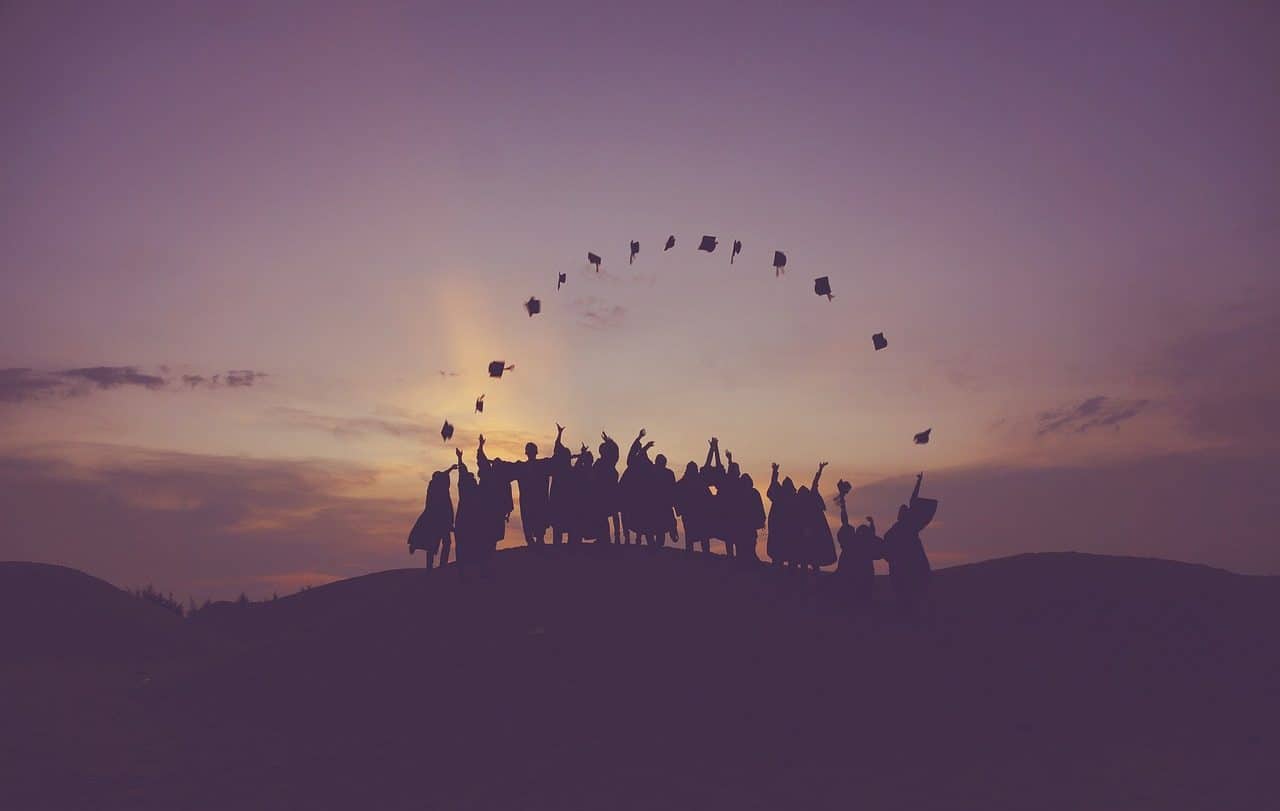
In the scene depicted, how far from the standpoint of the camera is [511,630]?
58.6 ft

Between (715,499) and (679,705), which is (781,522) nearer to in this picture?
(715,499)

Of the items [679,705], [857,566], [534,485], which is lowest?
[679,705]

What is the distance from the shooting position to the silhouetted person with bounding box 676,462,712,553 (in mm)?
22734

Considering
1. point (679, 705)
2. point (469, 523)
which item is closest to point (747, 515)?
point (469, 523)

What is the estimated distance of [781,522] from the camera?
22516mm

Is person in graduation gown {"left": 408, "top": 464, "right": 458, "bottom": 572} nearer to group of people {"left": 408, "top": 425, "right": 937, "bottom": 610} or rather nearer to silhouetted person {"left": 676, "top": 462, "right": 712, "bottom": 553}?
group of people {"left": 408, "top": 425, "right": 937, "bottom": 610}

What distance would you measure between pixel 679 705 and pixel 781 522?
25.7 ft

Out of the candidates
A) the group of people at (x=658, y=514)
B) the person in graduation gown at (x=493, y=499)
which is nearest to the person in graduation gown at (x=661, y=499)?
the group of people at (x=658, y=514)

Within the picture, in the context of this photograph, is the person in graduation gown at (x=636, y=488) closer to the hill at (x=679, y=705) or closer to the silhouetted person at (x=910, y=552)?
the hill at (x=679, y=705)

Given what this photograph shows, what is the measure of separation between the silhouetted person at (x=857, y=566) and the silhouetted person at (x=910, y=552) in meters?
0.35

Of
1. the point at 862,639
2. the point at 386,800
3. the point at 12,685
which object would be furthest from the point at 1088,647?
the point at 12,685

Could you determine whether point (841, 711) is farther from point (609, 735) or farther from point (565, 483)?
point (565, 483)

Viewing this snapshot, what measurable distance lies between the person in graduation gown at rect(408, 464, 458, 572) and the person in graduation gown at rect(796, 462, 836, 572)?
27.1 ft

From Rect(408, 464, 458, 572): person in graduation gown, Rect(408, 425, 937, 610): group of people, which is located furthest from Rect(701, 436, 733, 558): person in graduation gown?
Rect(408, 464, 458, 572): person in graduation gown
